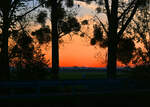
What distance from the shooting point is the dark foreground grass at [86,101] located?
12.7m

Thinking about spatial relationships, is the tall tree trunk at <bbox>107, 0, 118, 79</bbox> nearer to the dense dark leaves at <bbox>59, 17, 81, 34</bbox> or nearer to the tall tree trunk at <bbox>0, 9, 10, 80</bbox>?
the dense dark leaves at <bbox>59, 17, 81, 34</bbox>

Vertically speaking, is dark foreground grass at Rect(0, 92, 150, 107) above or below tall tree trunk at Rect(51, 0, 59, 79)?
below

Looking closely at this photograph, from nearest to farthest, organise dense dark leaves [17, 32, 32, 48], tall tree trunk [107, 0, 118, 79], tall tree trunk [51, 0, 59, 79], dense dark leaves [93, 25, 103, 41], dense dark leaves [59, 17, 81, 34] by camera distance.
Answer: tall tree trunk [51, 0, 59, 79] → tall tree trunk [107, 0, 118, 79] → dense dark leaves [17, 32, 32, 48] → dense dark leaves [93, 25, 103, 41] → dense dark leaves [59, 17, 81, 34]

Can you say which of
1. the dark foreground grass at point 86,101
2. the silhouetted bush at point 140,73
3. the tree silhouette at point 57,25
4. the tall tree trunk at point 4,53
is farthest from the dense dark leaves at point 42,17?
the dark foreground grass at point 86,101

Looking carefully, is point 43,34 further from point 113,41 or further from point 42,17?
point 113,41

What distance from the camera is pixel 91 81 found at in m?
15.3

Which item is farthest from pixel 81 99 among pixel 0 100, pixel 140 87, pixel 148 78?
pixel 148 78

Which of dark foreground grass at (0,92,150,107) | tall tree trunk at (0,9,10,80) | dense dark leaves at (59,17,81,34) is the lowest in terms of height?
dark foreground grass at (0,92,150,107)

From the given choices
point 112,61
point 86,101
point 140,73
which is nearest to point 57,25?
point 112,61

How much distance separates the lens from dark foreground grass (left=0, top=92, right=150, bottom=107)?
12.7 meters

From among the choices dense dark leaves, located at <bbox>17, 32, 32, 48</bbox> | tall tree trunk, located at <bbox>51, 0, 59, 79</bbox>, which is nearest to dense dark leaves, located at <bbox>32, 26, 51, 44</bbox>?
dense dark leaves, located at <bbox>17, 32, 32, 48</bbox>

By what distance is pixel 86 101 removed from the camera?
13648mm

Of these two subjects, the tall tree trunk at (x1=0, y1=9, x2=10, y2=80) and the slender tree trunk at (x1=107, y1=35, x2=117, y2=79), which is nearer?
the tall tree trunk at (x1=0, y1=9, x2=10, y2=80)

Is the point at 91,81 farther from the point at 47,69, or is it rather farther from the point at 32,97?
the point at 47,69
